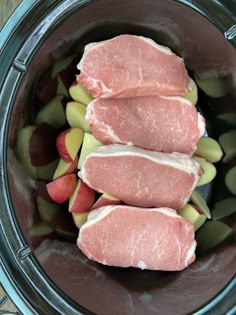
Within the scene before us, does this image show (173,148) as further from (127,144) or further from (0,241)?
(0,241)

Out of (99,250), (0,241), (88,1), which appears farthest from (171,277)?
(88,1)

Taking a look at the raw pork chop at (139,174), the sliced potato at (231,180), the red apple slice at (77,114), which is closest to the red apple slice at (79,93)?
the red apple slice at (77,114)

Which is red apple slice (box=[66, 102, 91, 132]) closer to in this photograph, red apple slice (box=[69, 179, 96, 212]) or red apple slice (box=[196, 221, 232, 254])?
red apple slice (box=[69, 179, 96, 212])

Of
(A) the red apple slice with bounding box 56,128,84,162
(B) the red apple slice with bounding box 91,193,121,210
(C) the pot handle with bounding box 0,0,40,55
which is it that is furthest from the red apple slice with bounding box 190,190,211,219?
(C) the pot handle with bounding box 0,0,40,55

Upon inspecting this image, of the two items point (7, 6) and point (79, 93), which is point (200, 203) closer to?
point (79, 93)

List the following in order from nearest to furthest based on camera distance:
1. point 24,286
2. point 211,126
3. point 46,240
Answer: point 24,286, point 46,240, point 211,126

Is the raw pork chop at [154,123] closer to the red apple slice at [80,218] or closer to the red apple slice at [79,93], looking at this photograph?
the red apple slice at [79,93]
